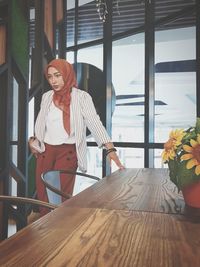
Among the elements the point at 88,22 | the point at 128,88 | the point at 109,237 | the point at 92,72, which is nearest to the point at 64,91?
the point at 92,72

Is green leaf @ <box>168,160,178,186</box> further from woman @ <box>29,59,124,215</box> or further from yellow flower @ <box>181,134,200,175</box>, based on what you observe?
woman @ <box>29,59,124,215</box>

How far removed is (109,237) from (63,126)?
1966mm

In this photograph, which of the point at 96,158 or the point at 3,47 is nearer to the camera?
the point at 3,47

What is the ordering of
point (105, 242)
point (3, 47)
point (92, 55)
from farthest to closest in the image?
point (92, 55) → point (3, 47) → point (105, 242)

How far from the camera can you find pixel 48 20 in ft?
10.6

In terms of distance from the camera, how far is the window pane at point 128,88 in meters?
3.45

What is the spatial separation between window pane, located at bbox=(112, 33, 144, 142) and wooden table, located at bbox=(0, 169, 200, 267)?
2.37 metres

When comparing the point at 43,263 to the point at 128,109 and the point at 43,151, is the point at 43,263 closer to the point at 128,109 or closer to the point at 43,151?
the point at 43,151

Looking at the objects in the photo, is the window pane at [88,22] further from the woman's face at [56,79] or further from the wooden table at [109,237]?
the wooden table at [109,237]

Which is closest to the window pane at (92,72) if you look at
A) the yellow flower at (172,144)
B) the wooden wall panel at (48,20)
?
the wooden wall panel at (48,20)

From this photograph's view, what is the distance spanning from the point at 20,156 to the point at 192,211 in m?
2.11

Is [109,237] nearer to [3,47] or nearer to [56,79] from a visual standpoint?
[56,79]

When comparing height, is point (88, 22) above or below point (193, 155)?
above

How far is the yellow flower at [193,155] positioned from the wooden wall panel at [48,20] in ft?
8.67
